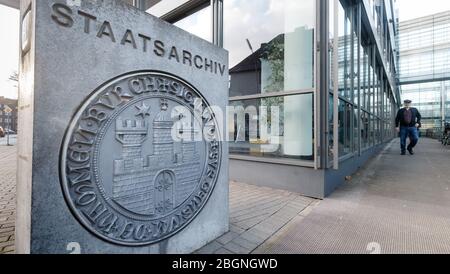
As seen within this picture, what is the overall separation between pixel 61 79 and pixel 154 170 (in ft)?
2.97

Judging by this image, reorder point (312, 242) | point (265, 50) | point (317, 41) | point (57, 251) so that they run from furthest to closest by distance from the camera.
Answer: point (265, 50)
point (317, 41)
point (312, 242)
point (57, 251)

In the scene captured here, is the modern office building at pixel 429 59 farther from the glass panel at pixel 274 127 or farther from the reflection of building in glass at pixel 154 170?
the reflection of building in glass at pixel 154 170

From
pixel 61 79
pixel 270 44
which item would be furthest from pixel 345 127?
pixel 61 79

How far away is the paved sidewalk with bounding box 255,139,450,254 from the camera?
239 centimetres

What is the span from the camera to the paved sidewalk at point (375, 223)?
2.39m

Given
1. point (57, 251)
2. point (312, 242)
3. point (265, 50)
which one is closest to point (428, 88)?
point (265, 50)

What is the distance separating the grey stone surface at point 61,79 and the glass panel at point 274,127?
311cm

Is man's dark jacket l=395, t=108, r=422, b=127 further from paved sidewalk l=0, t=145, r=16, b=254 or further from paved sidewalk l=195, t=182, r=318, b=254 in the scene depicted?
paved sidewalk l=0, t=145, r=16, b=254

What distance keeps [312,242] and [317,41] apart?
3117 mm

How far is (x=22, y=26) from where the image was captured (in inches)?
66.9

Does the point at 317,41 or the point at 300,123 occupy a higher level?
the point at 317,41
